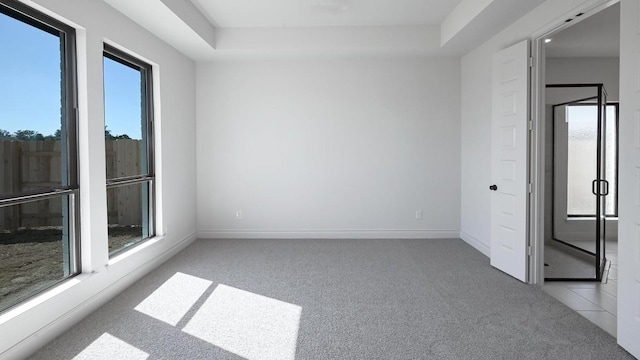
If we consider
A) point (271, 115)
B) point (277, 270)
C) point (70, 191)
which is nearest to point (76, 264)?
point (70, 191)

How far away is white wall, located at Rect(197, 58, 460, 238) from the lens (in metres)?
5.61

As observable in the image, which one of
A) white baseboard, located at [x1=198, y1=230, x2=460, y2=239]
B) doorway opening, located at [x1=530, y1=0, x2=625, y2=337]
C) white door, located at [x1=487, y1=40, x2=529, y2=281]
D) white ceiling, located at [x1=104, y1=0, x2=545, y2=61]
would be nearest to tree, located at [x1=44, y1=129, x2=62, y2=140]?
white ceiling, located at [x1=104, y1=0, x2=545, y2=61]

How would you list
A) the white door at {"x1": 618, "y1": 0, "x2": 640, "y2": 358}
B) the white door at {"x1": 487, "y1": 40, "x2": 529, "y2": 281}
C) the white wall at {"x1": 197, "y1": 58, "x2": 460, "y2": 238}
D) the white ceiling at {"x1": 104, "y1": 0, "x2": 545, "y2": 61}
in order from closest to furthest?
the white door at {"x1": 618, "y1": 0, "x2": 640, "y2": 358} → the white door at {"x1": 487, "y1": 40, "x2": 529, "y2": 281} → the white ceiling at {"x1": 104, "y1": 0, "x2": 545, "y2": 61} → the white wall at {"x1": 197, "y1": 58, "x2": 460, "y2": 238}

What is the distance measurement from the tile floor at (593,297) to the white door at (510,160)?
1.18ft

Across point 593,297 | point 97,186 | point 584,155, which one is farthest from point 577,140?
point 97,186

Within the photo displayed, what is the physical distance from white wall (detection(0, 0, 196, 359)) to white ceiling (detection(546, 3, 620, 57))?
452cm

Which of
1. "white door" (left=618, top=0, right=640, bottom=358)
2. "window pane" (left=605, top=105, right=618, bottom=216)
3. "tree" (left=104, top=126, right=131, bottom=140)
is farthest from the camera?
"window pane" (left=605, top=105, right=618, bottom=216)

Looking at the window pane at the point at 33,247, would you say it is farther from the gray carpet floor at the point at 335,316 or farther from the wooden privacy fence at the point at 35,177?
the gray carpet floor at the point at 335,316

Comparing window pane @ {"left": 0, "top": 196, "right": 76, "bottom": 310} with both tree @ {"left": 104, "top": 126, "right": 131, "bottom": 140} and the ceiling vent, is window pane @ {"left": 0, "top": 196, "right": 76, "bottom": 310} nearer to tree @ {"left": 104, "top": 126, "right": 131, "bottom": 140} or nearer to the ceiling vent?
tree @ {"left": 104, "top": 126, "right": 131, "bottom": 140}

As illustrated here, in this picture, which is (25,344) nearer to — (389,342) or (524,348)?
(389,342)

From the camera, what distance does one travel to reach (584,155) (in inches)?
214

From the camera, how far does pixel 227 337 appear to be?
2621 millimetres

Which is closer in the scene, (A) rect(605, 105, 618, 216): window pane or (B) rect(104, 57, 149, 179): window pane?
(B) rect(104, 57, 149, 179): window pane

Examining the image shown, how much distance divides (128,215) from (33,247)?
1.34m
